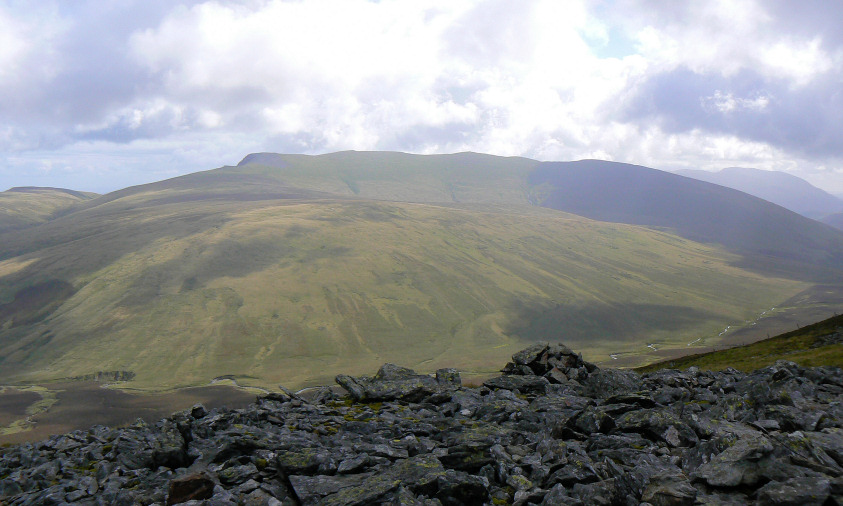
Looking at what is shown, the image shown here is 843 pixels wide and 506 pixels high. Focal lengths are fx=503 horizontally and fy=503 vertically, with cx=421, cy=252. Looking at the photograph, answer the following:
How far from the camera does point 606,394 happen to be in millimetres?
29594

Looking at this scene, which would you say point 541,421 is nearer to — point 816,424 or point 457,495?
point 457,495

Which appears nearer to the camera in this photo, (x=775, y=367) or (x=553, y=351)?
(x=775, y=367)

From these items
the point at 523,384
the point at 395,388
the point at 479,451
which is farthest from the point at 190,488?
the point at 523,384

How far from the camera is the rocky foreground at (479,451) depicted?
14.4 m

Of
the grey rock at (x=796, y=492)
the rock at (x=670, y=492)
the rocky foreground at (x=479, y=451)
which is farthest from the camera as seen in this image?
the rocky foreground at (x=479, y=451)

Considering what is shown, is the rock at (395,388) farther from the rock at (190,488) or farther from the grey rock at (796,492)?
the grey rock at (796,492)

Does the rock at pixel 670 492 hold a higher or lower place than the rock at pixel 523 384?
higher

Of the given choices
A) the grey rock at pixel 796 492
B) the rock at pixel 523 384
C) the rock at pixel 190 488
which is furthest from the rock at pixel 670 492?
the rock at pixel 523 384

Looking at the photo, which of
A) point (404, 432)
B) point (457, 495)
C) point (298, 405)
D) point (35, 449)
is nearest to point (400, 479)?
point (457, 495)

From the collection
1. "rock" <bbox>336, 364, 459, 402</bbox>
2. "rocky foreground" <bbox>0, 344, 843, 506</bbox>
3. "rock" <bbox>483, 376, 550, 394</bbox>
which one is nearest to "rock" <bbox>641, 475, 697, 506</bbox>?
"rocky foreground" <bbox>0, 344, 843, 506</bbox>

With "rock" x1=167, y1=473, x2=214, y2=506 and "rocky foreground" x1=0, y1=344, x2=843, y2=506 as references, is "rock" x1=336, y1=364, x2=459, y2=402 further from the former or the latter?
"rock" x1=167, y1=473, x2=214, y2=506

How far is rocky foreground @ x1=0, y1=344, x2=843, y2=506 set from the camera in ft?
47.3

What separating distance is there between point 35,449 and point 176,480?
737 inches

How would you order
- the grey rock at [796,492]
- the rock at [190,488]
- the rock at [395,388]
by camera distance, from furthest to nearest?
the rock at [395,388] < the rock at [190,488] < the grey rock at [796,492]
